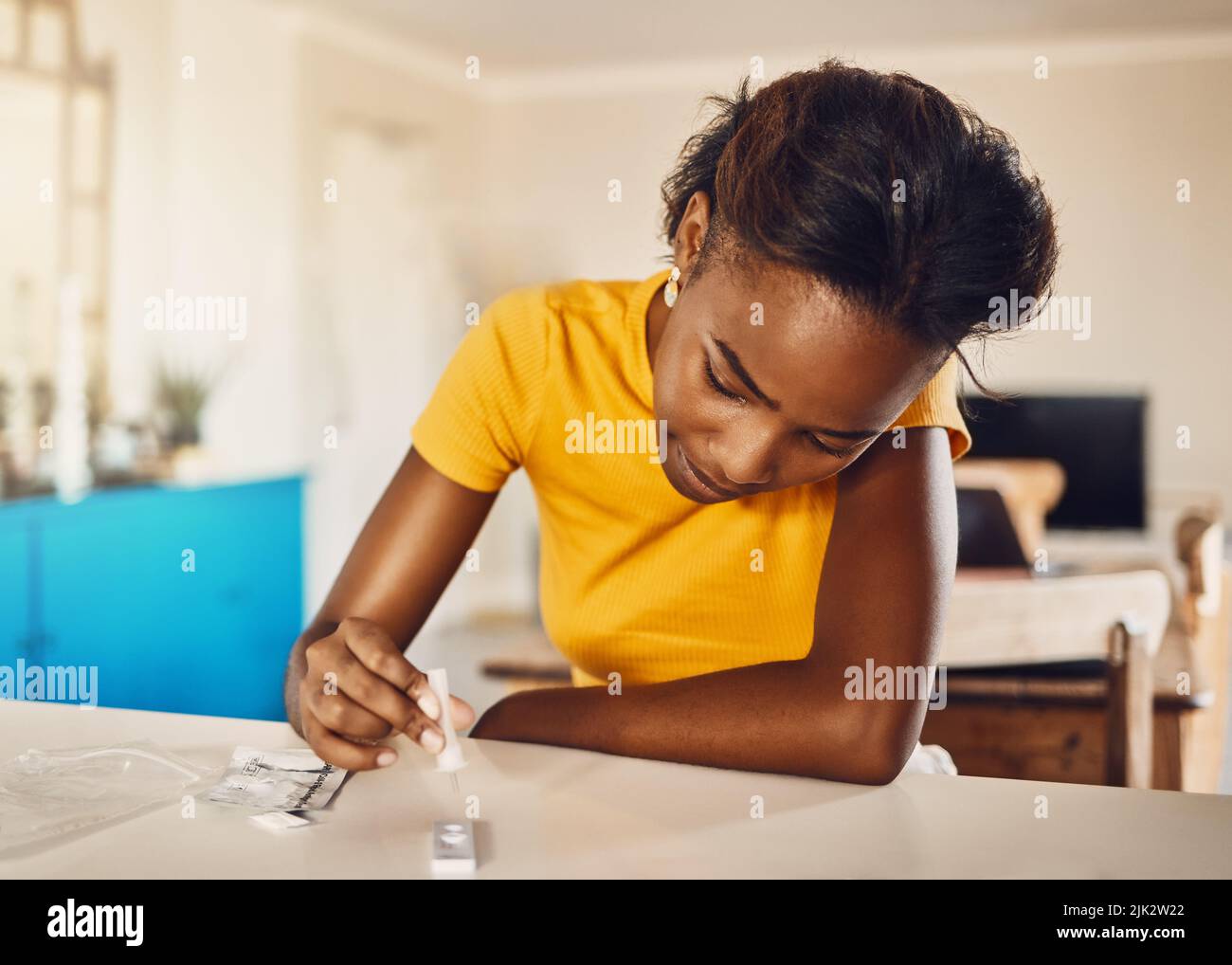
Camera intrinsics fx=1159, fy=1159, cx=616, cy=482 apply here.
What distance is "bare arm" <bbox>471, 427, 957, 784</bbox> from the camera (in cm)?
90

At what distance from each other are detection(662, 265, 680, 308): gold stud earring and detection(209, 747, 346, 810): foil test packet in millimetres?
482

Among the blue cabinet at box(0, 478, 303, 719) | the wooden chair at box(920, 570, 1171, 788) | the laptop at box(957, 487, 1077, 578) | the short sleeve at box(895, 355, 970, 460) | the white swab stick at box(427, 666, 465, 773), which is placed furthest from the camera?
the blue cabinet at box(0, 478, 303, 719)

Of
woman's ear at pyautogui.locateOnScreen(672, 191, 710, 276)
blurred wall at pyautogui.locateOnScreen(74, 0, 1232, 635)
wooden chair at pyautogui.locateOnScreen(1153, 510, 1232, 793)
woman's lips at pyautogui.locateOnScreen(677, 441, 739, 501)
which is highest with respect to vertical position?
blurred wall at pyautogui.locateOnScreen(74, 0, 1232, 635)

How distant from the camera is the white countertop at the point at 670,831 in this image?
0.71 metres

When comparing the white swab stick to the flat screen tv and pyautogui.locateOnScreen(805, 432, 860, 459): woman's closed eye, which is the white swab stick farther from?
the flat screen tv

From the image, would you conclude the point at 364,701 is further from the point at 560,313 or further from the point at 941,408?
the point at 941,408

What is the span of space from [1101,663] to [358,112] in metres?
3.89

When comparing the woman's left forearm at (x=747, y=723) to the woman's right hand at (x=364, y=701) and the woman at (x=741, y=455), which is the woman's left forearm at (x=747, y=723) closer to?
the woman at (x=741, y=455)

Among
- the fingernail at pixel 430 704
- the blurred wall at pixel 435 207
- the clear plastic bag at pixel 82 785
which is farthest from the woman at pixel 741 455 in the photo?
the blurred wall at pixel 435 207

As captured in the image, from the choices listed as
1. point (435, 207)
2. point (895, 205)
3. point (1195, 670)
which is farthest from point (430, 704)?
point (435, 207)

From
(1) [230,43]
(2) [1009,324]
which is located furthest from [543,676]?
(1) [230,43]

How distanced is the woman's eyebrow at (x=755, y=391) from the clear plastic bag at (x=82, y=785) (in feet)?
1.67

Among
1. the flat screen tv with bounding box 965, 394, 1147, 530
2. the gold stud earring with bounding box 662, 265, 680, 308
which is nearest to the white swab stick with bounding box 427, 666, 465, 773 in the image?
the gold stud earring with bounding box 662, 265, 680, 308

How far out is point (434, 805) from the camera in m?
0.83
